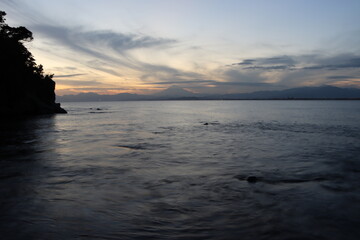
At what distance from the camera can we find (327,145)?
65.3ft

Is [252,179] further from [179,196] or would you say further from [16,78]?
[16,78]

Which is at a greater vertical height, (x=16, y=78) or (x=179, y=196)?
(x=16, y=78)

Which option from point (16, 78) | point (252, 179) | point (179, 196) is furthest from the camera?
point (16, 78)

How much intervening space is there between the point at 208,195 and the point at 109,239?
12.8ft

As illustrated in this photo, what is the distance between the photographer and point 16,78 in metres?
46.8

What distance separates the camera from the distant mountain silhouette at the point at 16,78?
44875 millimetres

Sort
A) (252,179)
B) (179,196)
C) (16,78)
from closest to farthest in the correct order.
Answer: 1. (179,196)
2. (252,179)
3. (16,78)

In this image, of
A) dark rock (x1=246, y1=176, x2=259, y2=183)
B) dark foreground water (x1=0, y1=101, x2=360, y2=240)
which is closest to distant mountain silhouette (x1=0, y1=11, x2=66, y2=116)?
dark foreground water (x1=0, y1=101, x2=360, y2=240)

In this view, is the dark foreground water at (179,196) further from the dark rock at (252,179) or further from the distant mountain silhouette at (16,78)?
the distant mountain silhouette at (16,78)

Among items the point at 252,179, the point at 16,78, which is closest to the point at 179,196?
the point at 252,179

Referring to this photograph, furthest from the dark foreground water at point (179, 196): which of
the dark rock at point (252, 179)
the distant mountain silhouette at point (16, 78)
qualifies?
the distant mountain silhouette at point (16, 78)

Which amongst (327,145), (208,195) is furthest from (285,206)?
(327,145)

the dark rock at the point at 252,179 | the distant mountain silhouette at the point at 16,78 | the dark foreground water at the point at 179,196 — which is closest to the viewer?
the dark foreground water at the point at 179,196

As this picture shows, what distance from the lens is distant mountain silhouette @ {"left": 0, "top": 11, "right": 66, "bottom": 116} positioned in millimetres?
44875
